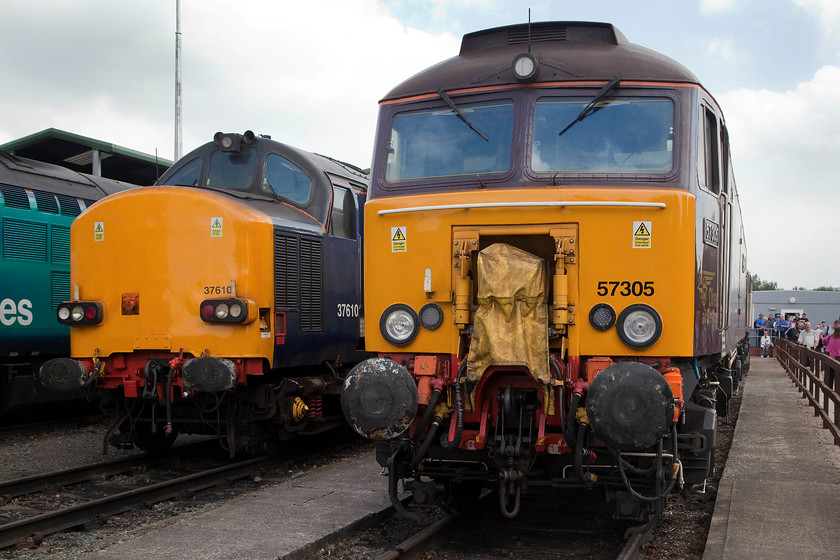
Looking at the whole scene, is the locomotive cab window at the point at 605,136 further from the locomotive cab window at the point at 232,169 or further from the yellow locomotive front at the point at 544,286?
the locomotive cab window at the point at 232,169

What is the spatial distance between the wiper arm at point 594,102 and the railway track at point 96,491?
4752 mm

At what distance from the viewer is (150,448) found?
9086mm

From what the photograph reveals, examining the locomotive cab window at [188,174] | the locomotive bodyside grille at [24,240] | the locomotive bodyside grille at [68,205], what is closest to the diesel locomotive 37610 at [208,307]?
the locomotive cab window at [188,174]

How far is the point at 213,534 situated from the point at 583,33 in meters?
4.55

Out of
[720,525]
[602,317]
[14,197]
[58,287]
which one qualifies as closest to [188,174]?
[14,197]

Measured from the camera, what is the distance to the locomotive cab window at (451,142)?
582cm

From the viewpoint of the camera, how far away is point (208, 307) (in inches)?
309

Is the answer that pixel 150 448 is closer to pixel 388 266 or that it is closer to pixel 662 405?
pixel 388 266

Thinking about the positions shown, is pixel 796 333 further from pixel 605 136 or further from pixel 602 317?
pixel 602 317

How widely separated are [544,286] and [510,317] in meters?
0.32

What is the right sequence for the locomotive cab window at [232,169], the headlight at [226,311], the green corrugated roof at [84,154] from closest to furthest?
1. the headlight at [226,311]
2. the locomotive cab window at [232,169]
3. the green corrugated roof at [84,154]

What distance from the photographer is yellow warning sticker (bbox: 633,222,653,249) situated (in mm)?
5316

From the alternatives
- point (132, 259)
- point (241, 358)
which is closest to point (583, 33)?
point (241, 358)

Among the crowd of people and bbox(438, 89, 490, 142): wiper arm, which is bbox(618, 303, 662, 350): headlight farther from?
the crowd of people
